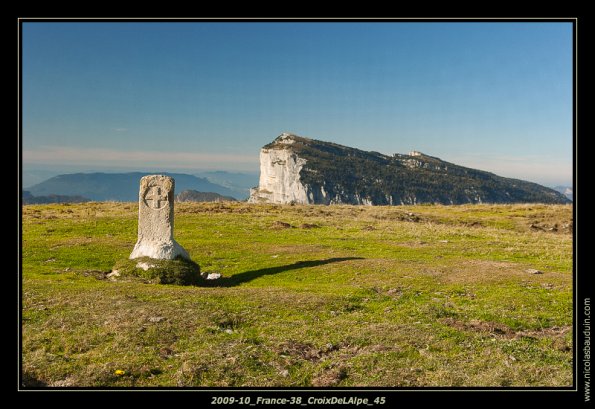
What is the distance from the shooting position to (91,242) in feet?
101

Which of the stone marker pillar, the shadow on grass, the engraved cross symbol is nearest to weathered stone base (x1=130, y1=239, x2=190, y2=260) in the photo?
the stone marker pillar

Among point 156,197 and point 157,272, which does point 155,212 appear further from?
point 157,272

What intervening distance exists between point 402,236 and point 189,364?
105ft

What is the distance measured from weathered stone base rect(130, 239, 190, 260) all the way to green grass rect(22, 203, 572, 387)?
2.21m

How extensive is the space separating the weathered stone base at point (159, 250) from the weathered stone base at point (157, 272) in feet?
1.10

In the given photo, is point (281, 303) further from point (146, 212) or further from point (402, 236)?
point (402, 236)

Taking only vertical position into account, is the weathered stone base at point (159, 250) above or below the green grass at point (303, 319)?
above

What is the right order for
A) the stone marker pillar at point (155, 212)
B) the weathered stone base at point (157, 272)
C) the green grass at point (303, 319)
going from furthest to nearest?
the stone marker pillar at point (155, 212) < the weathered stone base at point (157, 272) < the green grass at point (303, 319)

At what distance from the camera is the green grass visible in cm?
1083

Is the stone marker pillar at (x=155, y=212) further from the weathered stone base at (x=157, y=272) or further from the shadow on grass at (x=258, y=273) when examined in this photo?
the shadow on grass at (x=258, y=273)

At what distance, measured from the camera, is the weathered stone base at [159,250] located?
2284cm

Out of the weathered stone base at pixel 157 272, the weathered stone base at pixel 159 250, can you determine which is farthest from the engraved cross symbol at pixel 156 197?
the weathered stone base at pixel 157 272

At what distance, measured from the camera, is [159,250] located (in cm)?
2295

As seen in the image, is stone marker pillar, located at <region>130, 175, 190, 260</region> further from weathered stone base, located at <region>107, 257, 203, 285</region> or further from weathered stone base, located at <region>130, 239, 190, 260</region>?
weathered stone base, located at <region>107, 257, 203, 285</region>
